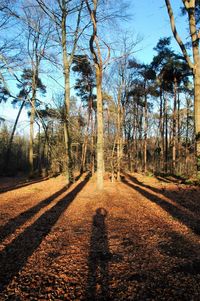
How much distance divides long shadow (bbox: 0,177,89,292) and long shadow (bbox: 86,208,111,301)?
0.93 meters

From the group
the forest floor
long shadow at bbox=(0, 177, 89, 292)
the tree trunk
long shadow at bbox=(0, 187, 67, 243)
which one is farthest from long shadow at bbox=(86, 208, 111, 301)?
the tree trunk

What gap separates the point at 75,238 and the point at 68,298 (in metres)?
2.00

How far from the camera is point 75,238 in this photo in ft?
15.4

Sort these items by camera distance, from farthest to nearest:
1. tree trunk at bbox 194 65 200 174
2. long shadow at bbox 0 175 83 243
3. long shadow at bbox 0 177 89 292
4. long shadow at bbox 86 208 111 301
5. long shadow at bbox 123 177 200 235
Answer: tree trunk at bbox 194 65 200 174
long shadow at bbox 123 177 200 235
long shadow at bbox 0 175 83 243
long shadow at bbox 0 177 89 292
long shadow at bbox 86 208 111 301

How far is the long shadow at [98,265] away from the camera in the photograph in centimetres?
278

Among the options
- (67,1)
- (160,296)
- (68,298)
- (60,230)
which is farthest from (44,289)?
(67,1)

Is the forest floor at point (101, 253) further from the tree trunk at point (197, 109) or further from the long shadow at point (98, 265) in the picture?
the tree trunk at point (197, 109)

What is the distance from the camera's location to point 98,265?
3475mm

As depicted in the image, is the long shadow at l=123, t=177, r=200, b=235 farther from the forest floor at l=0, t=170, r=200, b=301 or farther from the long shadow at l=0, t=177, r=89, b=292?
the long shadow at l=0, t=177, r=89, b=292

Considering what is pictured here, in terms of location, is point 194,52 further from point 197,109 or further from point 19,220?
point 19,220

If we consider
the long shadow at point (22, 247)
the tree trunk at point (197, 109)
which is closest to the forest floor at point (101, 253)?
the long shadow at point (22, 247)

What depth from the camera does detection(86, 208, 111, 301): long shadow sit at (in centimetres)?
278

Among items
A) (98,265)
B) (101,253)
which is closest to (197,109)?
(101,253)

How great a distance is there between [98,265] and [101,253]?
0.43 metres
